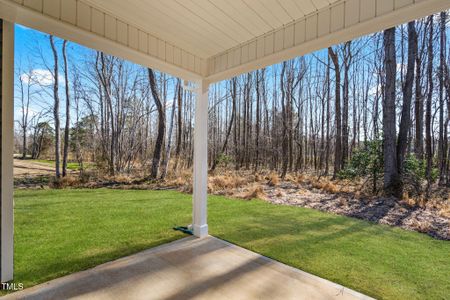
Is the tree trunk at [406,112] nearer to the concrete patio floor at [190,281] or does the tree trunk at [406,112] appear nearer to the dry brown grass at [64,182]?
the concrete patio floor at [190,281]

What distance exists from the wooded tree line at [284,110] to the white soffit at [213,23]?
77.5 inches

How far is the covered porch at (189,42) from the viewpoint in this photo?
1.79 meters

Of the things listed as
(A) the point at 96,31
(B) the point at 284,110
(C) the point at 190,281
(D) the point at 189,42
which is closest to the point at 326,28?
(D) the point at 189,42

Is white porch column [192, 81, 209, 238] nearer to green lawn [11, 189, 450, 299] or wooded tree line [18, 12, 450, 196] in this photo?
green lawn [11, 189, 450, 299]

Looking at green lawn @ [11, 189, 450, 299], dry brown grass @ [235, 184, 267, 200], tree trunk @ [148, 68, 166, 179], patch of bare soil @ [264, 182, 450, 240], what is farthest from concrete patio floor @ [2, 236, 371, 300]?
tree trunk @ [148, 68, 166, 179]

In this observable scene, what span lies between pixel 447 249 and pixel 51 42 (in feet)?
36.0

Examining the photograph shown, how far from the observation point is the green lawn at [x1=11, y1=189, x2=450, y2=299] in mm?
2201

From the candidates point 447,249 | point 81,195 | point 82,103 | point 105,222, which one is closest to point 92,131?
point 82,103

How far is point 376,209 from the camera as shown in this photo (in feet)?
15.0

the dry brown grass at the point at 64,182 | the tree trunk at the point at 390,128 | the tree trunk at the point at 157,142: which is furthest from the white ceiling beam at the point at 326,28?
the dry brown grass at the point at 64,182

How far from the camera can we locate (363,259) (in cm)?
259

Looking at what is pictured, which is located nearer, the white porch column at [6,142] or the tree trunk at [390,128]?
the white porch column at [6,142]

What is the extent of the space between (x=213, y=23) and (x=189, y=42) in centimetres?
50

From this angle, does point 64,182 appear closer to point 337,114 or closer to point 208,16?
point 208,16
